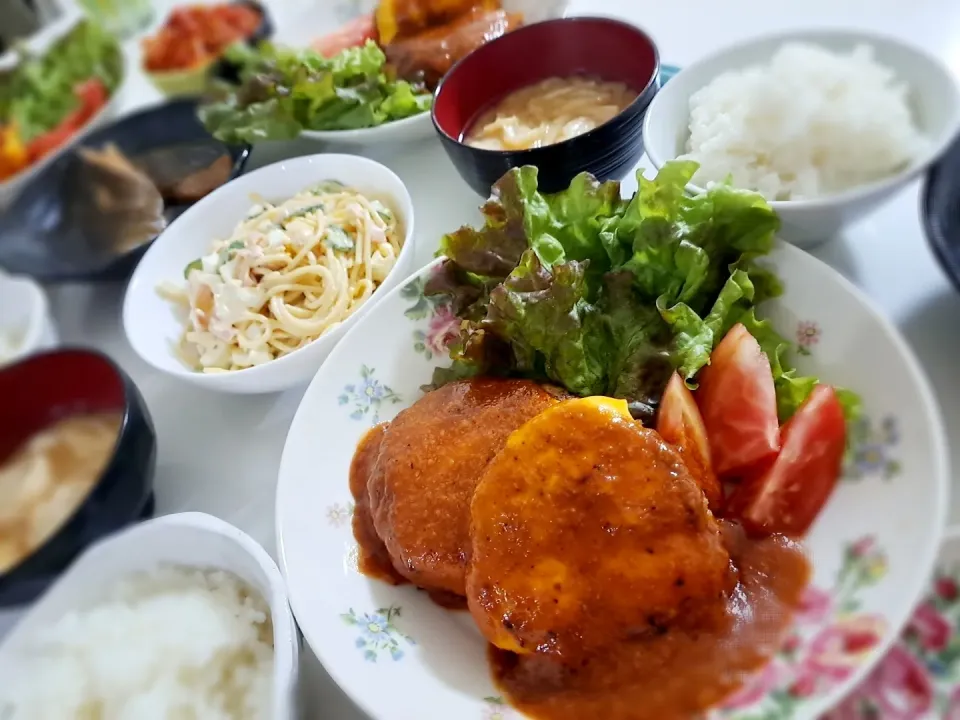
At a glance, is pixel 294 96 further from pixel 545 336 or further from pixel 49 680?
pixel 49 680

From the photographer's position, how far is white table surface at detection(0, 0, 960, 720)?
0.91 m

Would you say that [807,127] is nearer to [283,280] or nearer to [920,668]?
[920,668]

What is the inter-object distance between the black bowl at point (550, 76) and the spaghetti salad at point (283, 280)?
0.88 feet

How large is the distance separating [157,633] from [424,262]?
34.3 inches

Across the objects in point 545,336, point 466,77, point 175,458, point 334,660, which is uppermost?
point 466,77

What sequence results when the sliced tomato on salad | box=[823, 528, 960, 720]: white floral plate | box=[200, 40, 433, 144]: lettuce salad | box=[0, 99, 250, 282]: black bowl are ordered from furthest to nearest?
the sliced tomato on salad, box=[200, 40, 433, 144]: lettuce salad, box=[0, 99, 250, 282]: black bowl, box=[823, 528, 960, 720]: white floral plate

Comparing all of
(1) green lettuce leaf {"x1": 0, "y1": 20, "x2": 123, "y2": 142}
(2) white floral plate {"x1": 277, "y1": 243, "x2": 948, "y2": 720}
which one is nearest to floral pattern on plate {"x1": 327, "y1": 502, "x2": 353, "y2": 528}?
(2) white floral plate {"x1": 277, "y1": 243, "x2": 948, "y2": 720}

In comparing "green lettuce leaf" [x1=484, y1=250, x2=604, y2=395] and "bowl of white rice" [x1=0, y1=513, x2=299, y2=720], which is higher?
"green lettuce leaf" [x1=484, y1=250, x2=604, y2=395]

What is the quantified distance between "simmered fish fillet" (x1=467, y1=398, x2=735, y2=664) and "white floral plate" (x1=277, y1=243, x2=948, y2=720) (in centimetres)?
10

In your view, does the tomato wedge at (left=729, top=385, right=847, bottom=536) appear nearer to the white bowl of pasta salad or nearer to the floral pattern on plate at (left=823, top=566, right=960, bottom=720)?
the floral pattern on plate at (left=823, top=566, right=960, bottom=720)

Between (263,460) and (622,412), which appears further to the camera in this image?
(263,460)

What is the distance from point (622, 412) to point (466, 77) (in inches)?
38.8

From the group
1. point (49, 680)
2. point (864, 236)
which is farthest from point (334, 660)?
point (864, 236)

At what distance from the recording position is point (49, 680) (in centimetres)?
96
